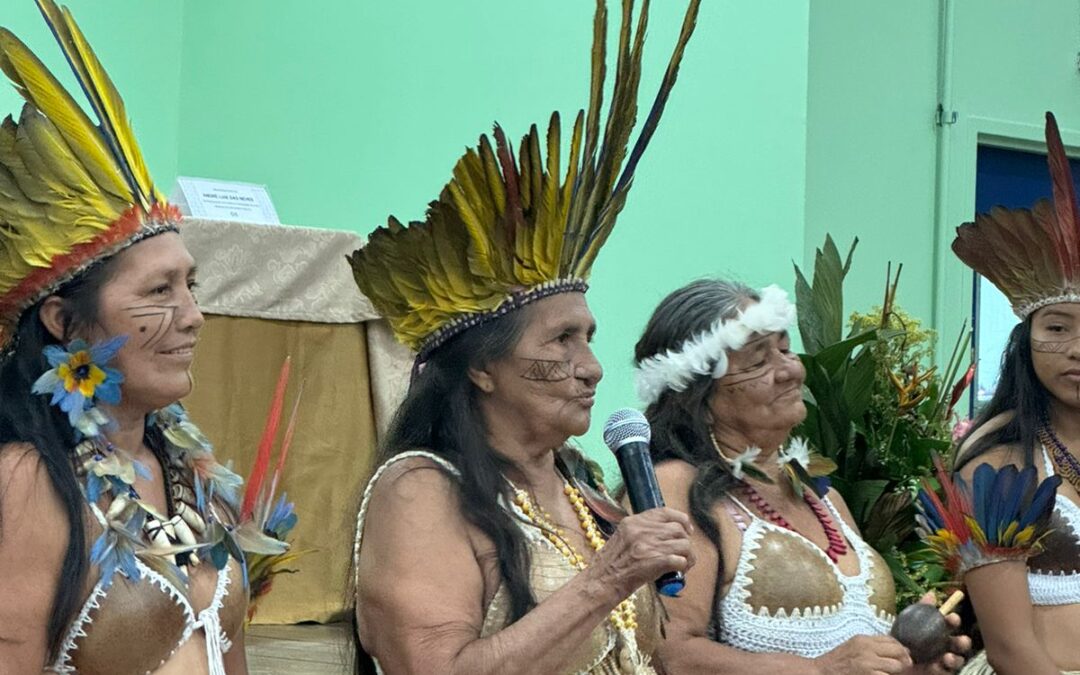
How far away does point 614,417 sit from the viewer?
269cm

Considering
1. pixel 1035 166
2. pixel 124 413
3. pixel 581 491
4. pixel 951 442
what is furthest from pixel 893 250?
pixel 124 413

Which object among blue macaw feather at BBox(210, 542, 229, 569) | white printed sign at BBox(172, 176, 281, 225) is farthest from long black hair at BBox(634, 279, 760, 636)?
white printed sign at BBox(172, 176, 281, 225)

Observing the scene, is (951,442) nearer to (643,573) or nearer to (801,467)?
(801,467)

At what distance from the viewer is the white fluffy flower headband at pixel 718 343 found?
11.2 feet

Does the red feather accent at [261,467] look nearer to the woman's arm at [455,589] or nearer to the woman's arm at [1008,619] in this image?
the woman's arm at [455,589]

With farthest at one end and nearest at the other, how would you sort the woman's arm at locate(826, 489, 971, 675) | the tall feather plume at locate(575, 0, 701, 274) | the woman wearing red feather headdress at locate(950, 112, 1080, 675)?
the woman wearing red feather headdress at locate(950, 112, 1080, 675)
the woman's arm at locate(826, 489, 971, 675)
the tall feather plume at locate(575, 0, 701, 274)

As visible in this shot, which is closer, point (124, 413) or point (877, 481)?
point (124, 413)

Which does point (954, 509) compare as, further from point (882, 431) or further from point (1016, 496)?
point (882, 431)

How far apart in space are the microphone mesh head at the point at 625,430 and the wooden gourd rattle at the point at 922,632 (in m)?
0.89

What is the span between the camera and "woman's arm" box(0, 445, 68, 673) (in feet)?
7.48

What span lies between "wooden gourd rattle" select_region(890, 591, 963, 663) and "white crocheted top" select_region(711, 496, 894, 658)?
7cm

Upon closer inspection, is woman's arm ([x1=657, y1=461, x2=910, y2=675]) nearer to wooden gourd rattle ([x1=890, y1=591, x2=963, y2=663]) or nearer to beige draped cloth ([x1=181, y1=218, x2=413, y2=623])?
wooden gourd rattle ([x1=890, y1=591, x2=963, y2=663])

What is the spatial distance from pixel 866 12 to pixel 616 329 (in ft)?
6.90

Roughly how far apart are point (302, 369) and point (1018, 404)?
2.50 m
